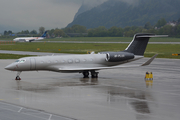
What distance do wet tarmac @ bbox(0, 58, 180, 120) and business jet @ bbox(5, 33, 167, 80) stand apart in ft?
4.09

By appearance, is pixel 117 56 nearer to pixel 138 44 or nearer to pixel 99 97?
pixel 138 44

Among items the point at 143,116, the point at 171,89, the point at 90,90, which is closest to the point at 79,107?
the point at 143,116

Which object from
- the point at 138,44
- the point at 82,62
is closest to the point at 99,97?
the point at 82,62

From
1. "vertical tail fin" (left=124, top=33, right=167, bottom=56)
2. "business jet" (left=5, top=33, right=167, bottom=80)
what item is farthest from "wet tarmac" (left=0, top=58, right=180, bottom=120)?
"vertical tail fin" (left=124, top=33, right=167, bottom=56)

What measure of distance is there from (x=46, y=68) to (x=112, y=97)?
37.8 ft

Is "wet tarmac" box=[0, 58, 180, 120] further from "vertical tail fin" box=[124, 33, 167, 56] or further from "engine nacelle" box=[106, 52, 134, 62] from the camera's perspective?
"vertical tail fin" box=[124, 33, 167, 56]

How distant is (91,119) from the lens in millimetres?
16953

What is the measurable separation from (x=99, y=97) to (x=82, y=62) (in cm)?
1137

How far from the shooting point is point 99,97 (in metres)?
23.4

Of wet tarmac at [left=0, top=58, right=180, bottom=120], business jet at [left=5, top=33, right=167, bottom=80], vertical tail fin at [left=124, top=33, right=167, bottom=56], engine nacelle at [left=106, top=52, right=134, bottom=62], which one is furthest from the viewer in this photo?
vertical tail fin at [left=124, top=33, right=167, bottom=56]

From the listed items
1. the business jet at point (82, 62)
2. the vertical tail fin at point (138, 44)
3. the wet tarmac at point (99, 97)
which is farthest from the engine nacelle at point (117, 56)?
the wet tarmac at point (99, 97)

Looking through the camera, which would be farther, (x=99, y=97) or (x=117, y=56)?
(x=117, y=56)

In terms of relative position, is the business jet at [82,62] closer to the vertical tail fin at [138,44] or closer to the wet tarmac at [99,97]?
the vertical tail fin at [138,44]

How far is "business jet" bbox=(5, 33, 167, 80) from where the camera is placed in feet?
106
